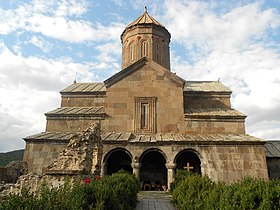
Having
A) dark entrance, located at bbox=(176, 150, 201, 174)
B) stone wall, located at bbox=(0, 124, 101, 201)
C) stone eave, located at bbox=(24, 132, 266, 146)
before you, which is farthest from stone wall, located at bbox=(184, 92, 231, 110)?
stone wall, located at bbox=(0, 124, 101, 201)

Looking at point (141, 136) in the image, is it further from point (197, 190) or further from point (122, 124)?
point (197, 190)

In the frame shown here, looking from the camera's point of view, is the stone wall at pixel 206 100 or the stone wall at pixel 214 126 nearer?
the stone wall at pixel 214 126

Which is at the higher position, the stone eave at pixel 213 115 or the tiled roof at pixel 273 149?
the stone eave at pixel 213 115

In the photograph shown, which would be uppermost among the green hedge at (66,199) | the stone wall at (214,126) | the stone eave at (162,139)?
the stone wall at (214,126)

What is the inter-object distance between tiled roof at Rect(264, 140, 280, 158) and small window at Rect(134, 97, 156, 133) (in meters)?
6.19

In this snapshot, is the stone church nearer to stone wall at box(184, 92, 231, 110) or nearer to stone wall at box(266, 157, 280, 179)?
stone wall at box(184, 92, 231, 110)

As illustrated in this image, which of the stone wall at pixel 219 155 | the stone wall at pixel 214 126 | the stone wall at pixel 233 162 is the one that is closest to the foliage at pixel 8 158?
the stone wall at pixel 219 155

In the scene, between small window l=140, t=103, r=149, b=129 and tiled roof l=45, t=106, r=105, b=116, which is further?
tiled roof l=45, t=106, r=105, b=116

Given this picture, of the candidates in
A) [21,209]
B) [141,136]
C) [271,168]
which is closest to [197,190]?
[21,209]

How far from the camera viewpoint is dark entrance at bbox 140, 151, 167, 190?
1202 centimetres

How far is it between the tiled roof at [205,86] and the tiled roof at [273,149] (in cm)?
384

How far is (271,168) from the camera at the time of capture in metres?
12.3

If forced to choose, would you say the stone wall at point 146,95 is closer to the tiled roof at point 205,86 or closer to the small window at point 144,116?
the small window at point 144,116

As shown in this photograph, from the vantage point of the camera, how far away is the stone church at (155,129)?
1095cm
